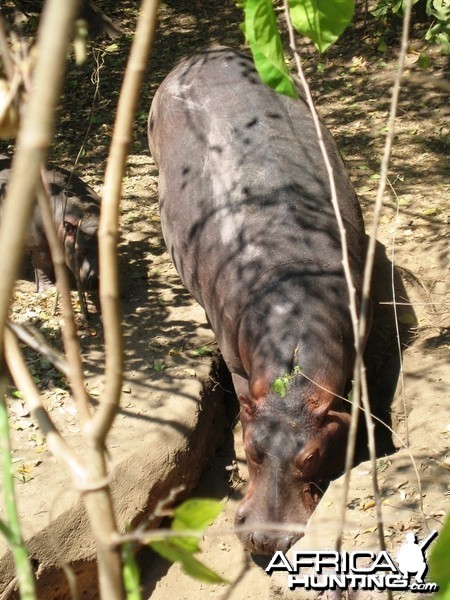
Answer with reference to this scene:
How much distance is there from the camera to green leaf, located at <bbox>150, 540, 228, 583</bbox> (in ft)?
3.72

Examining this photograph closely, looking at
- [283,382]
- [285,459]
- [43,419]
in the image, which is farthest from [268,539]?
[43,419]

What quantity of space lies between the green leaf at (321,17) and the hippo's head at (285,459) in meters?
3.27

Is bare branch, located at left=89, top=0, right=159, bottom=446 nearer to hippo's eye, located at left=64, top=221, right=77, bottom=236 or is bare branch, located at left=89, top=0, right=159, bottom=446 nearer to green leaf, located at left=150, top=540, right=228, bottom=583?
green leaf, located at left=150, top=540, right=228, bottom=583

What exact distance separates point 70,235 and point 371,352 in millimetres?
2613

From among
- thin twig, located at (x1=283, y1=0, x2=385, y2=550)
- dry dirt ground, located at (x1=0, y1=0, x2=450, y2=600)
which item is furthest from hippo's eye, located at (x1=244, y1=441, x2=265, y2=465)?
thin twig, located at (x1=283, y1=0, x2=385, y2=550)

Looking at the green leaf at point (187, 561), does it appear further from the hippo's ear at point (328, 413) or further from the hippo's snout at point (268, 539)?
the hippo's ear at point (328, 413)

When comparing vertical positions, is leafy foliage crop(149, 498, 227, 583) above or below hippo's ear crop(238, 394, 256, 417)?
above

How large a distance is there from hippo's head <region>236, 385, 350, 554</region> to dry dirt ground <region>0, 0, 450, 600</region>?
27 centimetres

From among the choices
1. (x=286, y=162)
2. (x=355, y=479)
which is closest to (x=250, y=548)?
(x=355, y=479)

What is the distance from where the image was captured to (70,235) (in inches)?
265

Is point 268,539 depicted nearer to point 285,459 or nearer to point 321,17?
point 285,459

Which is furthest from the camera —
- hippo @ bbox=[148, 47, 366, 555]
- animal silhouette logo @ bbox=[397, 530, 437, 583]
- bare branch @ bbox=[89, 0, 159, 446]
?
hippo @ bbox=[148, 47, 366, 555]

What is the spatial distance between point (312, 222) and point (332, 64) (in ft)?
15.1

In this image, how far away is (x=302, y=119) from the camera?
19.5 feet
